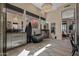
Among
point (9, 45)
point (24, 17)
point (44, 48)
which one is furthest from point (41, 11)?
point (9, 45)

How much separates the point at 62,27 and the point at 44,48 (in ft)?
2.05

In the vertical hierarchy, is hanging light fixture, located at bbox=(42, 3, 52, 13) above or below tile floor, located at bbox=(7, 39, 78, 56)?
above

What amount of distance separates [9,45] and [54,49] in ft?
3.23

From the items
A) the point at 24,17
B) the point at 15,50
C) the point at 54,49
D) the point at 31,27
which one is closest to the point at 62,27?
the point at 54,49

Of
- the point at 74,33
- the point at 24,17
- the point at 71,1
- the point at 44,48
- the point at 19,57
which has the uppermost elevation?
the point at 71,1

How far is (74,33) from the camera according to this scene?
2799 millimetres

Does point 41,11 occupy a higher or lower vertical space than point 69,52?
higher

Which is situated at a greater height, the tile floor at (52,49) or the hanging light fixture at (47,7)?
the hanging light fixture at (47,7)

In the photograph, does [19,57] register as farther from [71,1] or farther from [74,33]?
[71,1]

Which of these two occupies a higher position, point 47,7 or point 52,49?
point 47,7

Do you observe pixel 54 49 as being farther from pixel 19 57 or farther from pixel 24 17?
pixel 24 17

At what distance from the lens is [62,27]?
2.90 m

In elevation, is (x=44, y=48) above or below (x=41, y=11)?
below

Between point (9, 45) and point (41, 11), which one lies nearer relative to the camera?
point (9, 45)
